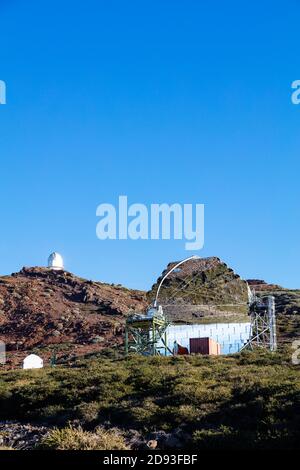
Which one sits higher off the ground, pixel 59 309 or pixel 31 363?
pixel 59 309

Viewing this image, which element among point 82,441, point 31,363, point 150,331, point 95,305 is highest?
point 95,305

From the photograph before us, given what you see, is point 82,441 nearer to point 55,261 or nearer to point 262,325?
point 262,325

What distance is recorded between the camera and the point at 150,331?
114 feet

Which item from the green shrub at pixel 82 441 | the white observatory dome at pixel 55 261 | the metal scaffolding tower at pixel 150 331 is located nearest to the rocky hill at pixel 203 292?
the metal scaffolding tower at pixel 150 331

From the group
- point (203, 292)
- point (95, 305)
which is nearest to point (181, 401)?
point (203, 292)

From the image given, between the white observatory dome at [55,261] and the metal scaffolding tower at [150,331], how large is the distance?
176 ft

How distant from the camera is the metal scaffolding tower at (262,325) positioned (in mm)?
34344

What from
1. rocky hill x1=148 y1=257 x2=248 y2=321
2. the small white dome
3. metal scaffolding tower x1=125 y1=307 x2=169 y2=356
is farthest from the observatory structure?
the small white dome

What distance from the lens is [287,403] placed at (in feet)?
47.2

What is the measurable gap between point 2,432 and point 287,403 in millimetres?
6964

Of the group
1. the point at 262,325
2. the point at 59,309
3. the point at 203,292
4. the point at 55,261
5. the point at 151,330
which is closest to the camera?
the point at 151,330

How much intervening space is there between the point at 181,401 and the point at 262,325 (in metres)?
20.7

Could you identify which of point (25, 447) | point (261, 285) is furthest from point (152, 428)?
point (261, 285)

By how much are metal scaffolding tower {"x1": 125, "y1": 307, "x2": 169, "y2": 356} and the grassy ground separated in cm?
961
